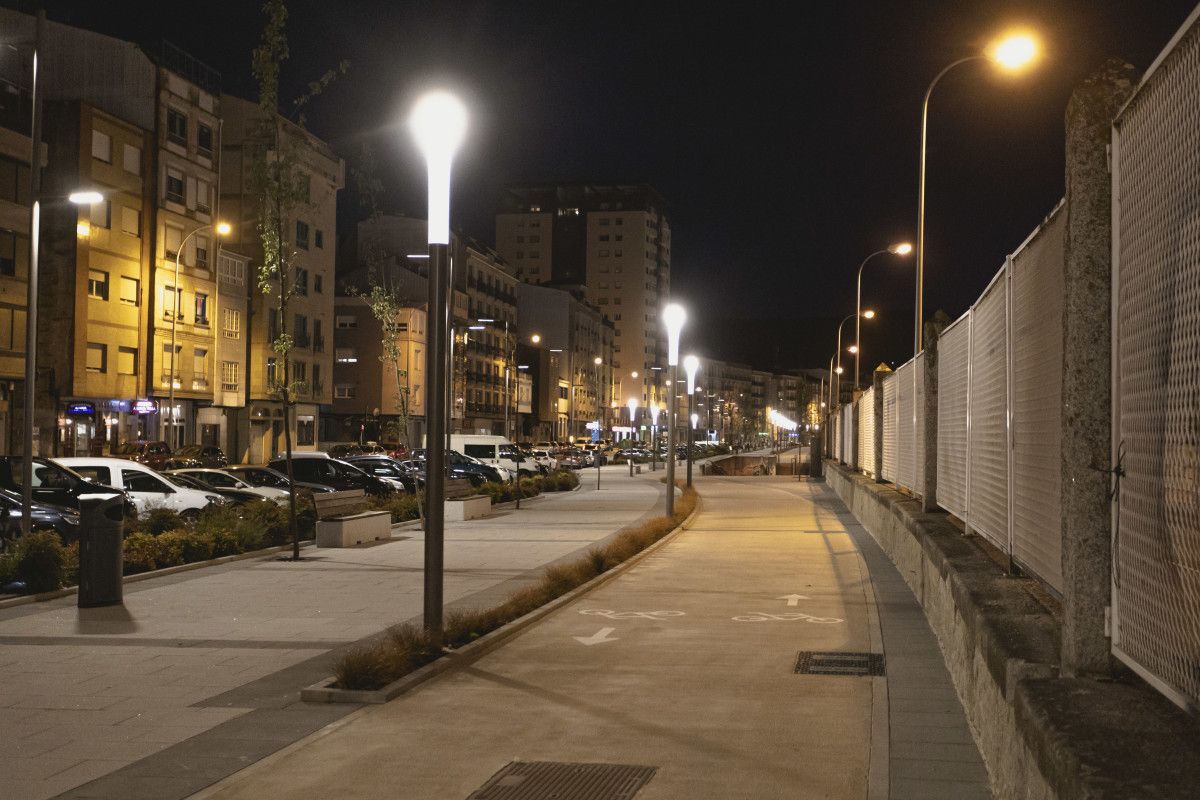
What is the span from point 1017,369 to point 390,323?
69.1 feet

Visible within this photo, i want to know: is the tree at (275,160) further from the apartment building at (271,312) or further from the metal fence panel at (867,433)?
the apartment building at (271,312)

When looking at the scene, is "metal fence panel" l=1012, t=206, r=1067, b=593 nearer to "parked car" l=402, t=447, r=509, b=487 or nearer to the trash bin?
the trash bin

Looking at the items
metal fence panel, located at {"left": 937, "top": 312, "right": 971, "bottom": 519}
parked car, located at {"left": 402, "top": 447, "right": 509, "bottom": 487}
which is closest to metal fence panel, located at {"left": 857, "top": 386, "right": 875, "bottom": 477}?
metal fence panel, located at {"left": 937, "top": 312, "right": 971, "bottom": 519}

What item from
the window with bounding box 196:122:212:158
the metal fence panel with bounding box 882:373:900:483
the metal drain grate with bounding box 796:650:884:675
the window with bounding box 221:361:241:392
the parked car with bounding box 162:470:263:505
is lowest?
the metal drain grate with bounding box 796:650:884:675

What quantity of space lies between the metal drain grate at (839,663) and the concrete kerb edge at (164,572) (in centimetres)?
809

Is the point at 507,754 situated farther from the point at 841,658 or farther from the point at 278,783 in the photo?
the point at 841,658

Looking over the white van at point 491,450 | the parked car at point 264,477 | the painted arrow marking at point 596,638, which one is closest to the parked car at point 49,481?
the parked car at point 264,477

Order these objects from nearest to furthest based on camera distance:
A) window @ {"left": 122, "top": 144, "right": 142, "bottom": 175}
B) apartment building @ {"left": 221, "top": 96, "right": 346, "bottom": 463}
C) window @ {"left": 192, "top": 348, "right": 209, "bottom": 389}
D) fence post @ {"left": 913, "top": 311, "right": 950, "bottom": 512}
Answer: fence post @ {"left": 913, "top": 311, "right": 950, "bottom": 512}
window @ {"left": 122, "top": 144, "right": 142, "bottom": 175}
window @ {"left": 192, "top": 348, "right": 209, "bottom": 389}
apartment building @ {"left": 221, "top": 96, "right": 346, "bottom": 463}

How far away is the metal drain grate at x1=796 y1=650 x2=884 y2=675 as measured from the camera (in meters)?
9.43

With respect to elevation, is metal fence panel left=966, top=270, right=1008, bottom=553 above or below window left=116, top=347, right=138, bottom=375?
below

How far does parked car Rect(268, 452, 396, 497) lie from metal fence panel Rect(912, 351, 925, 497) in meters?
18.7

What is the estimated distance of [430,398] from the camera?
1030cm

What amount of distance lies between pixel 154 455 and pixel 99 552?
115ft

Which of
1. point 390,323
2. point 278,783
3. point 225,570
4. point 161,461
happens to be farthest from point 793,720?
point 161,461
